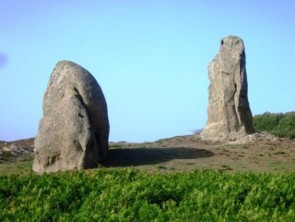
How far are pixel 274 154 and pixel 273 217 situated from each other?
13510 millimetres

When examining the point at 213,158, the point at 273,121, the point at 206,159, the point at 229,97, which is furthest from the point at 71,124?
the point at 273,121

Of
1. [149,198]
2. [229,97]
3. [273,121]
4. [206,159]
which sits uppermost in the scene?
[273,121]

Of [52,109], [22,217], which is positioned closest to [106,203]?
[22,217]

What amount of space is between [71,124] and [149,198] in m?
9.41

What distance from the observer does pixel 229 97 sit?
88.8 feet

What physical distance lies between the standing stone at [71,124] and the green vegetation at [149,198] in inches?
268

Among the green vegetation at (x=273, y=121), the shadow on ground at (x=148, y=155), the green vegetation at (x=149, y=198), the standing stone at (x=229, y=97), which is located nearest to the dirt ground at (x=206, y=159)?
the shadow on ground at (x=148, y=155)

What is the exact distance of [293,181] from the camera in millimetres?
10211

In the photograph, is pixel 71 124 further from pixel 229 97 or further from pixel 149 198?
pixel 229 97

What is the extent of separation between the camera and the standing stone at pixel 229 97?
87.8 ft

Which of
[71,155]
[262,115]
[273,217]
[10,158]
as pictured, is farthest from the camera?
[262,115]

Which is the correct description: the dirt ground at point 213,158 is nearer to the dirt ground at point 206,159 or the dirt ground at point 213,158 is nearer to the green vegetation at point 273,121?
the dirt ground at point 206,159

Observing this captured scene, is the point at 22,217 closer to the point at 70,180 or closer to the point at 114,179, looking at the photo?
the point at 70,180

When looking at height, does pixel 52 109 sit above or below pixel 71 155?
above
